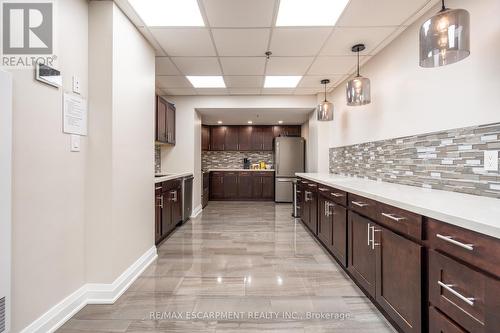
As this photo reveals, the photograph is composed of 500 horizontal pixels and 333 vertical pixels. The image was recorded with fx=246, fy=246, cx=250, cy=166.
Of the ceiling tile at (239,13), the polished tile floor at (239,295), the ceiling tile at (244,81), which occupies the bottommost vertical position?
the polished tile floor at (239,295)

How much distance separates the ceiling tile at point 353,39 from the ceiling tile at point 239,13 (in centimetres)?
77

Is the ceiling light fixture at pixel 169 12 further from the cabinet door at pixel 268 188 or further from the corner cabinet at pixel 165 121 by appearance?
the cabinet door at pixel 268 188

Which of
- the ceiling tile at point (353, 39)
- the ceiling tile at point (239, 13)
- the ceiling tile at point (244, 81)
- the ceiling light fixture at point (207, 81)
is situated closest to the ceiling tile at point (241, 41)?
the ceiling tile at point (239, 13)

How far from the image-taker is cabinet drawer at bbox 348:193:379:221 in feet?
5.84

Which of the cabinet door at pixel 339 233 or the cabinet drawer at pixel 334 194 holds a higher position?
the cabinet drawer at pixel 334 194

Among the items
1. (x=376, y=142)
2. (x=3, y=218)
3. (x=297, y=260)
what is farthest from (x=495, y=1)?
(x=3, y=218)

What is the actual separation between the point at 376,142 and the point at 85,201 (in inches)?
122

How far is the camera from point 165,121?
13.8ft

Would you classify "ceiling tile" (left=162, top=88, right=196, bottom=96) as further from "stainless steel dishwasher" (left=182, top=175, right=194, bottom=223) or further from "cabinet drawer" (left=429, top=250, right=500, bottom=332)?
"cabinet drawer" (left=429, top=250, right=500, bottom=332)

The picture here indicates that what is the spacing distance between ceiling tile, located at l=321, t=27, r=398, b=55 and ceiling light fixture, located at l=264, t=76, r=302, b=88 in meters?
0.97

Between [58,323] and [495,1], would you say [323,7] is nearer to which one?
[495,1]

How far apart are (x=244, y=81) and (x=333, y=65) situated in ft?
4.63

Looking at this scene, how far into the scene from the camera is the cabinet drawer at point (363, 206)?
1.78 m

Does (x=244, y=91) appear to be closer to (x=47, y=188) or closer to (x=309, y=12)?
(x=309, y=12)
